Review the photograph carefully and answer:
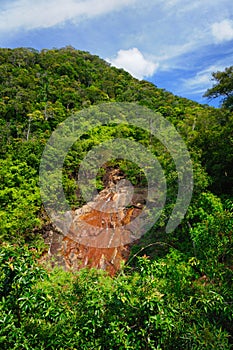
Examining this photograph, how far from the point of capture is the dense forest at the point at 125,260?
3225 mm

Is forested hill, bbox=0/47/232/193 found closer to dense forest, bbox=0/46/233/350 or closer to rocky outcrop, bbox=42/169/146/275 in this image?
dense forest, bbox=0/46/233/350

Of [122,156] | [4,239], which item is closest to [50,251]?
[4,239]

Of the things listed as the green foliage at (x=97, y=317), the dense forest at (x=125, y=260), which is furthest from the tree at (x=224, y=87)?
the green foliage at (x=97, y=317)

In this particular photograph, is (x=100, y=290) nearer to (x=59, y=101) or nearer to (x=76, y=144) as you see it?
(x=76, y=144)

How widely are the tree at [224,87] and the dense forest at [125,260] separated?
48 millimetres

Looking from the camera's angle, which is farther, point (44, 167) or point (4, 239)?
point (44, 167)

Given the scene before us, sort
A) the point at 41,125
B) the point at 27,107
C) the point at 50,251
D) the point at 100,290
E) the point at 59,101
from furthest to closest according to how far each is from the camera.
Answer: the point at 59,101 < the point at 27,107 < the point at 41,125 < the point at 50,251 < the point at 100,290

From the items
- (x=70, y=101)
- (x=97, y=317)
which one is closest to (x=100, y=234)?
(x=97, y=317)

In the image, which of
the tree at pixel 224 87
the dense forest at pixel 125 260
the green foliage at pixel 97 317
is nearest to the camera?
the green foliage at pixel 97 317

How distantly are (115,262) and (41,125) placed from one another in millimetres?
17020

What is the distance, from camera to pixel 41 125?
26641 mm

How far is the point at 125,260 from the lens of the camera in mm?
14172

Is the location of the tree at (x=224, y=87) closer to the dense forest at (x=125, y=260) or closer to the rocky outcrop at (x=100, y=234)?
the dense forest at (x=125, y=260)

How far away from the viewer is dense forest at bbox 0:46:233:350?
3.22 meters
